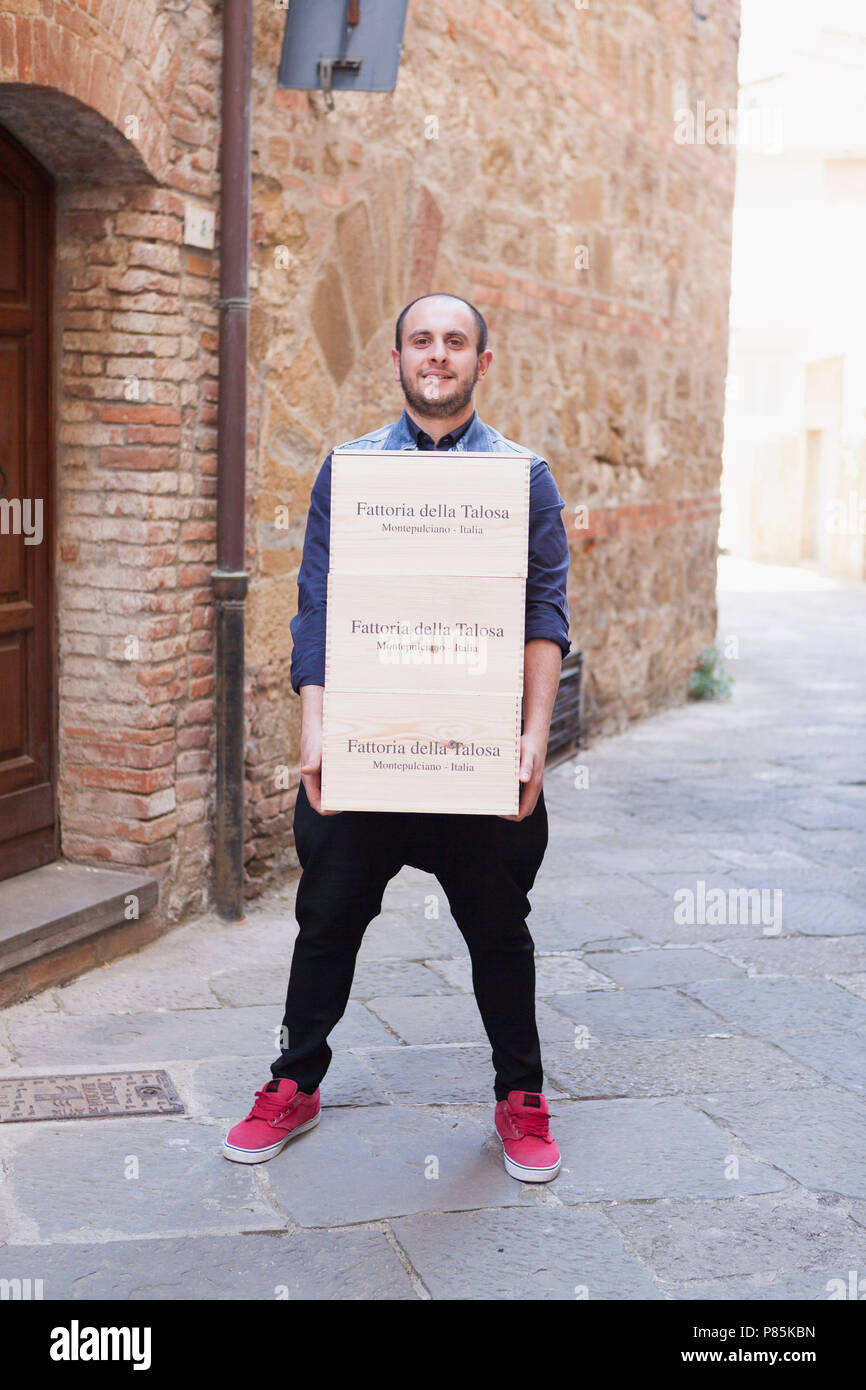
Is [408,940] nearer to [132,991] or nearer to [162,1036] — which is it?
[132,991]

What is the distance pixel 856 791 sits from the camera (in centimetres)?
701

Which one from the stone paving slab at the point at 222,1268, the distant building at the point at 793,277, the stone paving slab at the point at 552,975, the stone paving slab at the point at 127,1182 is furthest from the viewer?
the distant building at the point at 793,277

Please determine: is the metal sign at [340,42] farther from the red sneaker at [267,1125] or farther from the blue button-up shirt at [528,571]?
the red sneaker at [267,1125]

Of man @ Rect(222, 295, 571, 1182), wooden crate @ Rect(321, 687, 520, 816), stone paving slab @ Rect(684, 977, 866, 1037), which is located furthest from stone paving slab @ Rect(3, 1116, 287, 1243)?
stone paving slab @ Rect(684, 977, 866, 1037)

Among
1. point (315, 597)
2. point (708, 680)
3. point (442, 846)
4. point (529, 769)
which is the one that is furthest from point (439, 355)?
point (708, 680)

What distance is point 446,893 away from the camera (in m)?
2.96

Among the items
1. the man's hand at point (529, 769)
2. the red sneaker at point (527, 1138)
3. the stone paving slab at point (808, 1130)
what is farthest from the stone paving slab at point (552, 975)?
the man's hand at point (529, 769)

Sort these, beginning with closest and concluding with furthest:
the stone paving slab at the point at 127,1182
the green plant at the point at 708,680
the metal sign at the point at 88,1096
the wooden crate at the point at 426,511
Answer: the wooden crate at the point at 426,511 → the stone paving slab at the point at 127,1182 → the metal sign at the point at 88,1096 → the green plant at the point at 708,680

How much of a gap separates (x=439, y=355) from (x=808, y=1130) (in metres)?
1.87

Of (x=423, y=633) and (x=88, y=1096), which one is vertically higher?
(x=423, y=633)

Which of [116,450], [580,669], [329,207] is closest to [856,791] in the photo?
[580,669]

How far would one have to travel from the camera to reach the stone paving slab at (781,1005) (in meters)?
3.96

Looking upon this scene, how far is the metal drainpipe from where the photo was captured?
4.36m

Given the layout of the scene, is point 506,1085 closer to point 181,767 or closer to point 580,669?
point 181,767
